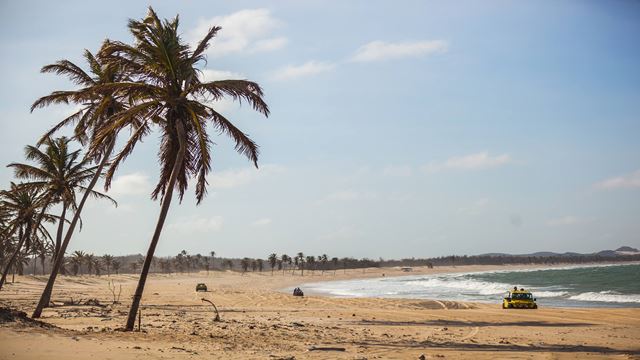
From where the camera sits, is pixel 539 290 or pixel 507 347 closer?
pixel 507 347

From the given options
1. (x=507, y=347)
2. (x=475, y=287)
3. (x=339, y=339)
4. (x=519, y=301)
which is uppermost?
(x=339, y=339)

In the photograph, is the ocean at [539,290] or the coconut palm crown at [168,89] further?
the ocean at [539,290]

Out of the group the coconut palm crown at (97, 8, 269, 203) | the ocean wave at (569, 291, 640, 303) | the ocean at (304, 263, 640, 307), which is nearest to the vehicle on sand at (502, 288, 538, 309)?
the ocean at (304, 263, 640, 307)

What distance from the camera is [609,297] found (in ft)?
145

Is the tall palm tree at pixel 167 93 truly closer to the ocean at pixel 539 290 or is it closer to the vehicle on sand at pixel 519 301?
the vehicle on sand at pixel 519 301

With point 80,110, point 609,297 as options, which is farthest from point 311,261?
point 80,110

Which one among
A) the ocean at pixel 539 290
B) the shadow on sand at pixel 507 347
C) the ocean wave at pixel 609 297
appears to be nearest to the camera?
the shadow on sand at pixel 507 347

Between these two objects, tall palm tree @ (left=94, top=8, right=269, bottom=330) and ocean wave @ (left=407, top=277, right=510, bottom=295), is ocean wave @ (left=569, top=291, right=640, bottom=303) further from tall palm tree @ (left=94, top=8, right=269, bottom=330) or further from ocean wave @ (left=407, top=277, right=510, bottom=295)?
tall palm tree @ (left=94, top=8, right=269, bottom=330)

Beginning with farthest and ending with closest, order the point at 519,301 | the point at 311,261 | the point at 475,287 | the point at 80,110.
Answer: the point at 311,261
the point at 475,287
the point at 519,301
the point at 80,110

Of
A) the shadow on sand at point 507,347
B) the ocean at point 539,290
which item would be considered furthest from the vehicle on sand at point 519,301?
the shadow on sand at point 507,347

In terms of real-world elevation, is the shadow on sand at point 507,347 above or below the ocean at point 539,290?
above

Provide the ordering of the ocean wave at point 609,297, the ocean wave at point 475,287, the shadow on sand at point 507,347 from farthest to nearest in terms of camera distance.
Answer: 1. the ocean wave at point 475,287
2. the ocean wave at point 609,297
3. the shadow on sand at point 507,347

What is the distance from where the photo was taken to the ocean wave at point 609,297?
4168 centimetres

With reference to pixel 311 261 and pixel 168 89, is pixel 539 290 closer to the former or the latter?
pixel 168 89
